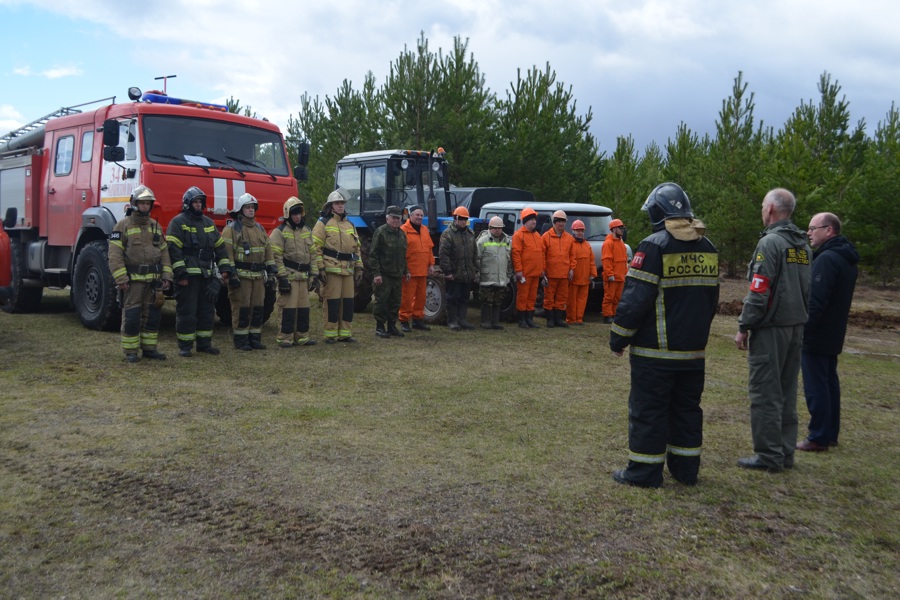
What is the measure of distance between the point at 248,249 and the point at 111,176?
2.18 meters

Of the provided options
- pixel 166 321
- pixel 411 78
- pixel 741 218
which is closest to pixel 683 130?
pixel 741 218

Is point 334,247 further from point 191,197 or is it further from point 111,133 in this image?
point 111,133

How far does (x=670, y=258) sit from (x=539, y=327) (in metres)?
7.93

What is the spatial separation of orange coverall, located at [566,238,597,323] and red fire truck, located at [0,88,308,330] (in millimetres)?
4725

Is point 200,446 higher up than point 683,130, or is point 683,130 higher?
point 683,130

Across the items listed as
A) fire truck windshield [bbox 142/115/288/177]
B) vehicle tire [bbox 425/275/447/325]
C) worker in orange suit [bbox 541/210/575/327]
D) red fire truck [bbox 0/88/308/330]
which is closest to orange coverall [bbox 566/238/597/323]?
worker in orange suit [bbox 541/210/575/327]

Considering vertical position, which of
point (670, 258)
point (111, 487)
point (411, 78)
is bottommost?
point (111, 487)

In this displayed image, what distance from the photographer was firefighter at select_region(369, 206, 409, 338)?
1088cm

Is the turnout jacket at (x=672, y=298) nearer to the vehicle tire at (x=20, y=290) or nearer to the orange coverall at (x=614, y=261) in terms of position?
the orange coverall at (x=614, y=261)

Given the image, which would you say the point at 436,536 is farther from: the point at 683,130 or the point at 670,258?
the point at 683,130

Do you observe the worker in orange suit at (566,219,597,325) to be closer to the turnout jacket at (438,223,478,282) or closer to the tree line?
the turnout jacket at (438,223,478,282)

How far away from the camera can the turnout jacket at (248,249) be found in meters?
9.38

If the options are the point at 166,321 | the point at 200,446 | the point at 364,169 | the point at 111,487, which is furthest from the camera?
the point at 364,169

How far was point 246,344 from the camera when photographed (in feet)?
31.8
